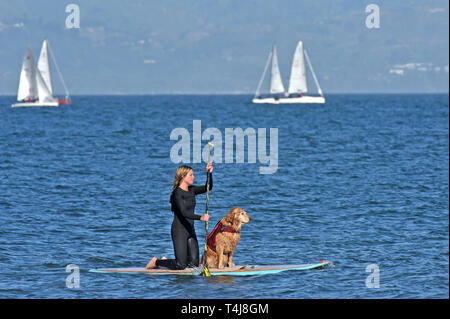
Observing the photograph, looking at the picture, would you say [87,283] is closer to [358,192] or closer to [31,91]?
[358,192]

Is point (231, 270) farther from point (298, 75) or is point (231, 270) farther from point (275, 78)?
point (275, 78)

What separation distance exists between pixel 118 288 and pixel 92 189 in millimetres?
17446

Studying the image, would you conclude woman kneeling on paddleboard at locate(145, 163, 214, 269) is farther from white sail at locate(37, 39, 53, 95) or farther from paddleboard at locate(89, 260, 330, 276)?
white sail at locate(37, 39, 53, 95)

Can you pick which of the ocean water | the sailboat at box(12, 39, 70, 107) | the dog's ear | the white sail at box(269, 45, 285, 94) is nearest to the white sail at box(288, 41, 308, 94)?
the white sail at box(269, 45, 285, 94)

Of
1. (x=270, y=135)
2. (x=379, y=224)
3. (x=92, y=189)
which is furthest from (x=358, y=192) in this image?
(x=270, y=135)

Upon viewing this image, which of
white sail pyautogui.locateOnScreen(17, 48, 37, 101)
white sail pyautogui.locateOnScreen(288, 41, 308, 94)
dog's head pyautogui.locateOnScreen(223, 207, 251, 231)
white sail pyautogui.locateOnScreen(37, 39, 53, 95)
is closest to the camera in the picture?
dog's head pyautogui.locateOnScreen(223, 207, 251, 231)

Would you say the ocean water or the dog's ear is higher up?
the dog's ear

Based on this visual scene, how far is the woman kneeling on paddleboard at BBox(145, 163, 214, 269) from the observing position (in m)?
15.7

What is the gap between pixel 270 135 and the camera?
76938 mm

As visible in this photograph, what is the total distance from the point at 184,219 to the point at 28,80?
112 m

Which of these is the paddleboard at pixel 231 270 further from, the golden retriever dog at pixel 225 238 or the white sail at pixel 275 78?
the white sail at pixel 275 78

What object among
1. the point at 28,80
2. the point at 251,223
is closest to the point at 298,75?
the point at 28,80

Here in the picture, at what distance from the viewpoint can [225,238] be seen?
16.2m

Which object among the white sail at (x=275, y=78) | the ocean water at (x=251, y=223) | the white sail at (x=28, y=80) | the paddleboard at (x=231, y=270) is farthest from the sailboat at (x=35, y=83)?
the paddleboard at (x=231, y=270)
